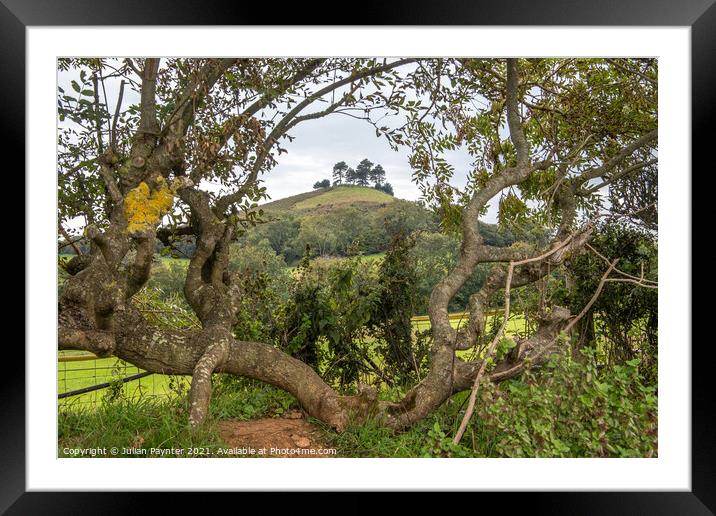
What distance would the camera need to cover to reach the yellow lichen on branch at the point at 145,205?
175 inches

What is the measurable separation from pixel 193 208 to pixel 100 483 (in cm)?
240

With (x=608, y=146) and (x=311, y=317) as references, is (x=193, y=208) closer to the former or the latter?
(x=311, y=317)

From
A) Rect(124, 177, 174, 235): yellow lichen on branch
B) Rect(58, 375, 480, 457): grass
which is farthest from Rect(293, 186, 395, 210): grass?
Rect(58, 375, 480, 457): grass

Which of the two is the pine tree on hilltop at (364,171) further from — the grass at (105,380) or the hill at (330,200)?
the grass at (105,380)

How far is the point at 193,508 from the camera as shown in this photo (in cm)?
322

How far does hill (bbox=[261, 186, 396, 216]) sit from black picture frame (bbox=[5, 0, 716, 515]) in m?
2.82
